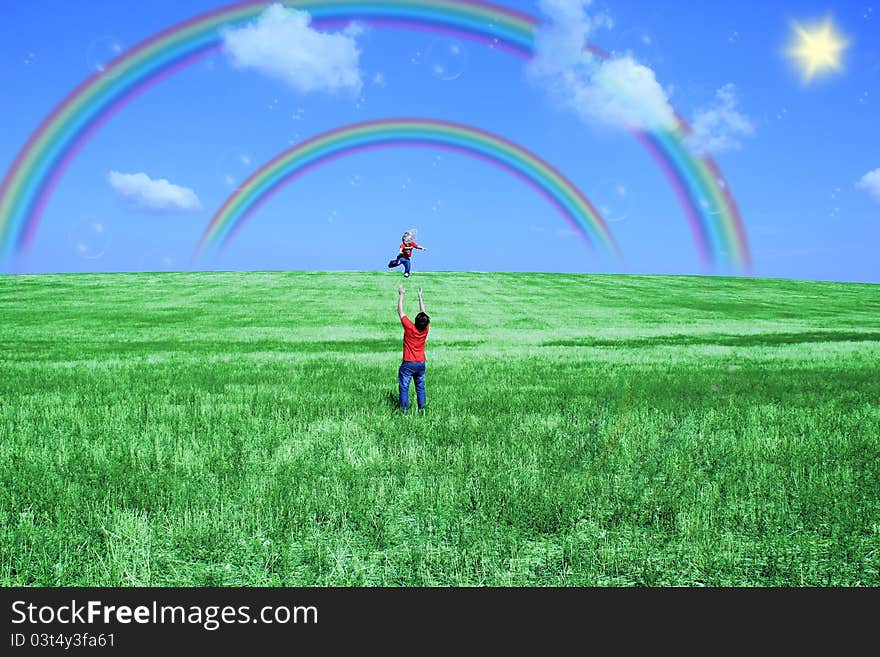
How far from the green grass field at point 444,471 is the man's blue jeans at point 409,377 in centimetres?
28

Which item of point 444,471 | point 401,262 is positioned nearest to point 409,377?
point 401,262

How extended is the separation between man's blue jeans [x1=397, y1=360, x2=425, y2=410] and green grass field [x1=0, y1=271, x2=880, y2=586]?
0.28 m

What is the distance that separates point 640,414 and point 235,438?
7.14 m

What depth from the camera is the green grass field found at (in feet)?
18.0

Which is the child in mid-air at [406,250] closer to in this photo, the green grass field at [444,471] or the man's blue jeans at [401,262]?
the man's blue jeans at [401,262]

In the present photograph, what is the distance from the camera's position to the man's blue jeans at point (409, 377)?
38.0ft

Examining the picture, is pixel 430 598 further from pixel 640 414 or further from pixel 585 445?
pixel 640 414

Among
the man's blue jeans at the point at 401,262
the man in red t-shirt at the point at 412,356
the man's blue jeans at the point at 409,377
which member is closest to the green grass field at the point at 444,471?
the man's blue jeans at the point at 409,377

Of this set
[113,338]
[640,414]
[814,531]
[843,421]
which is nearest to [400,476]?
[814,531]

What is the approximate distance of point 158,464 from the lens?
8383 mm

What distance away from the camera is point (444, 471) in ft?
26.3

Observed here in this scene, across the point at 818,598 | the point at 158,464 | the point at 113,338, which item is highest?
the point at 113,338

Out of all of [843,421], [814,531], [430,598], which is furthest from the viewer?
[843,421]

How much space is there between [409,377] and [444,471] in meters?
3.92
